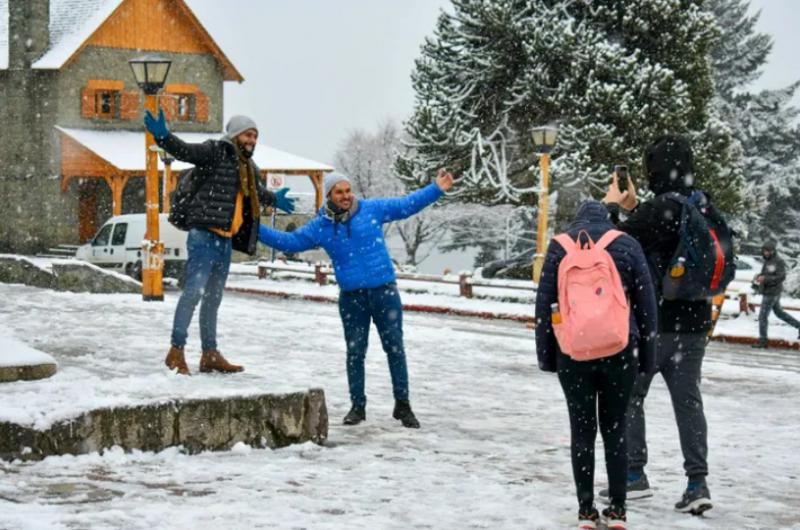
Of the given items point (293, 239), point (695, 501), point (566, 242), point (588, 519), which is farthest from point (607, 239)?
point (293, 239)

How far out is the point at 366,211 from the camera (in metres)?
8.64

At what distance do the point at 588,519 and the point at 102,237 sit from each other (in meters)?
26.5

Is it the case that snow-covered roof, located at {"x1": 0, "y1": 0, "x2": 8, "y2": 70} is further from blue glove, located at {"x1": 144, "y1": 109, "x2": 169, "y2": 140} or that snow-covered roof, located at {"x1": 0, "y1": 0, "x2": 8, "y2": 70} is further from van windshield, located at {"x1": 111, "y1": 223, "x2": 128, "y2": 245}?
blue glove, located at {"x1": 144, "y1": 109, "x2": 169, "y2": 140}

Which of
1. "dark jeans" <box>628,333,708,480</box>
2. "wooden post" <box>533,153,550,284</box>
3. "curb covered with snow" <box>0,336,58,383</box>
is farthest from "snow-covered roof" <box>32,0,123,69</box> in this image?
"dark jeans" <box>628,333,708,480</box>

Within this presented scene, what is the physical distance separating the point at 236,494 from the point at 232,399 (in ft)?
3.96

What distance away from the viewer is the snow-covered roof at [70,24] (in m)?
41.6

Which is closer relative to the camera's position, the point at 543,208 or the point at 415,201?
the point at 415,201

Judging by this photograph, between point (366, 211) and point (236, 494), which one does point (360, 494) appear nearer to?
point (236, 494)

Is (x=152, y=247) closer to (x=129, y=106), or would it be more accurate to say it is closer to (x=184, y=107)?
(x=129, y=106)

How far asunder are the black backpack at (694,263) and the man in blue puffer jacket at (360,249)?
2280 millimetres

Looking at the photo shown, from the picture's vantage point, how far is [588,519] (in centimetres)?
587

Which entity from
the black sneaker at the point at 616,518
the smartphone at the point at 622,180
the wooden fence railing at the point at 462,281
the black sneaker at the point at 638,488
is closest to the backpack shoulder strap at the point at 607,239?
the smartphone at the point at 622,180

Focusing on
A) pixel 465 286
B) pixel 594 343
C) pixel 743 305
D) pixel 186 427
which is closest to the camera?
pixel 594 343

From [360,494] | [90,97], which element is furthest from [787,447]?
[90,97]
